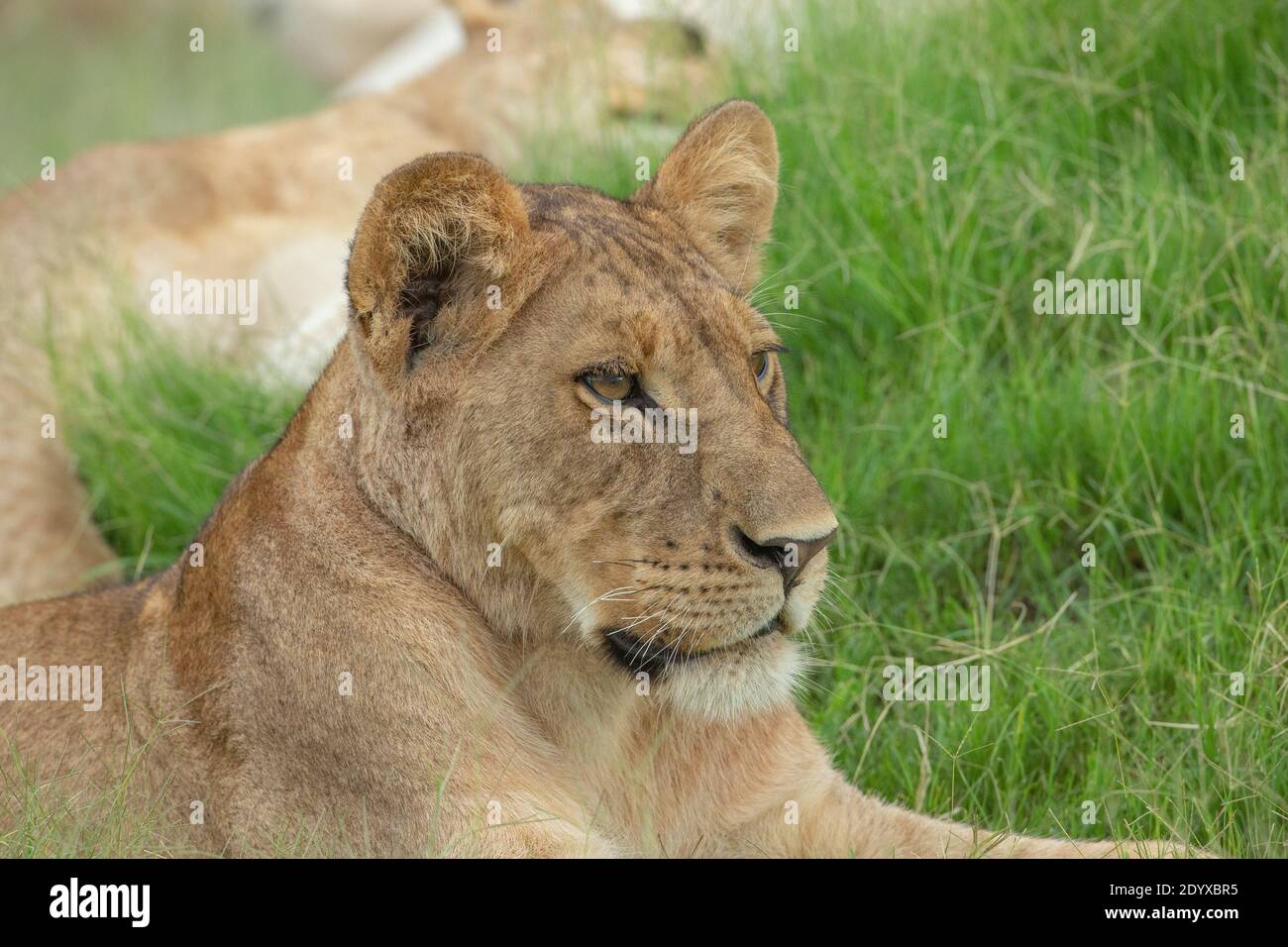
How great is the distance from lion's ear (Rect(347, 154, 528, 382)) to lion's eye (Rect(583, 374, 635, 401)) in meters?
0.26

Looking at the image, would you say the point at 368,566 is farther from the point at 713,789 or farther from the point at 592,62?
the point at 592,62

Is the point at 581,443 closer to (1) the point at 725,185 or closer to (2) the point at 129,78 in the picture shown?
(1) the point at 725,185

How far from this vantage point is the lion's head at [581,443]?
2.95 meters

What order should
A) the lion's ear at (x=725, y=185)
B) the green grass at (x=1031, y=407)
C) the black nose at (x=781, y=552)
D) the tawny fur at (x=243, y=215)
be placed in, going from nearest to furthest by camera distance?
the black nose at (x=781, y=552) < the lion's ear at (x=725, y=185) < the green grass at (x=1031, y=407) < the tawny fur at (x=243, y=215)

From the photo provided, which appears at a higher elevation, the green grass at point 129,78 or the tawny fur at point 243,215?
the green grass at point 129,78

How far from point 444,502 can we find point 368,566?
0.19 m

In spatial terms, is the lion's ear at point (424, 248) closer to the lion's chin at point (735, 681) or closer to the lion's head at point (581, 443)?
the lion's head at point (581, 443)

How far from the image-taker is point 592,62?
7332 mm

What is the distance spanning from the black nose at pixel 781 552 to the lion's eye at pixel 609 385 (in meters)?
0.32

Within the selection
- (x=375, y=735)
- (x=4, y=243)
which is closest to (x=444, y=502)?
(x=375, y=735)

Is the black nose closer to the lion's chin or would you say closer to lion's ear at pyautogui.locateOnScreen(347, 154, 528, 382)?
the lion's chin

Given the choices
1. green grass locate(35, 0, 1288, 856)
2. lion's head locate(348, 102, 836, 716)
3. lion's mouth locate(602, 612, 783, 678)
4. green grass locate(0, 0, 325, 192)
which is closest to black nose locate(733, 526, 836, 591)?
lion's head locate(348, 102, 836, 716)

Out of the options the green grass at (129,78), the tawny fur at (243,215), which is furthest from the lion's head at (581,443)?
the green grass at (129,78)

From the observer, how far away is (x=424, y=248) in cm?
306
